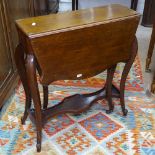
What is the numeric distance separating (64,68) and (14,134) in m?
0.66

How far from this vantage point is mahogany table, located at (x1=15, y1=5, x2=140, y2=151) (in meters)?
1.13

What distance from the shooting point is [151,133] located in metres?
1.60

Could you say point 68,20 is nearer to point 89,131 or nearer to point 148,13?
point 89,131

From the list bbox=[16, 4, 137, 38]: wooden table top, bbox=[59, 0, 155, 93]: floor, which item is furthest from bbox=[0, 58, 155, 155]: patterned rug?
bbox=[16, 4, 137, 38]: wooden table top

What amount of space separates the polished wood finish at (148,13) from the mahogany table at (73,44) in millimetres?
2085

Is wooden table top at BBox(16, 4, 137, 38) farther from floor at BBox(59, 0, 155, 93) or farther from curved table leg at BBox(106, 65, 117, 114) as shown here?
floor at BBox(59, 0, 155, 93)

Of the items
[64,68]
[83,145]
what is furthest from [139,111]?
[64,68]

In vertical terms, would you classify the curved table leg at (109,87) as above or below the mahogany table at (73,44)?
below

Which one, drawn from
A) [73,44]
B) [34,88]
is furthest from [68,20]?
[34,88]

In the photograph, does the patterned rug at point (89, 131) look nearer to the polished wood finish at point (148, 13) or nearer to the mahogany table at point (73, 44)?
the mahogany table at point (73, 44)

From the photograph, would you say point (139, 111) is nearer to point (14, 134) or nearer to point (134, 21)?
point (134, 21)

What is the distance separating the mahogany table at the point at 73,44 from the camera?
3.71 feet

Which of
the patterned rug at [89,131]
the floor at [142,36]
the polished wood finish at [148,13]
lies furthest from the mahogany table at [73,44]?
the polished wood finish at [148,13]

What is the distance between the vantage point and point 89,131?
1622mm
